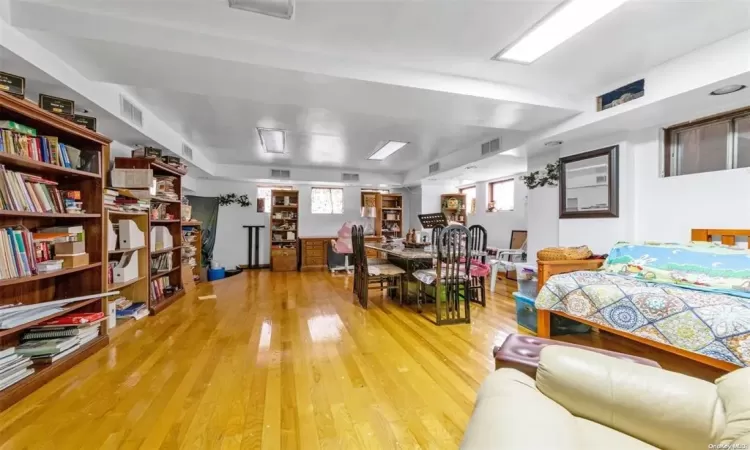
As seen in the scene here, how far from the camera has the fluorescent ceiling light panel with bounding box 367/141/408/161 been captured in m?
5.07

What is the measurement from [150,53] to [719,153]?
4509mm

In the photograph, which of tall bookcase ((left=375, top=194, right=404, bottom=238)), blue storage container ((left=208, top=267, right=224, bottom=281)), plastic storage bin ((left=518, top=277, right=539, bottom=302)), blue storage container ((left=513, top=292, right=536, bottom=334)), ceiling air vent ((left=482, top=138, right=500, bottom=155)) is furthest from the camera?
tall bookcase ((left=375, top=194, right=404, bottom=238))

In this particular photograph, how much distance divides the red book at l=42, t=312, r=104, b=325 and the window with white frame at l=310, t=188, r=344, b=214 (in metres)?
5.56

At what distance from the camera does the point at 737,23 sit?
2020 mm

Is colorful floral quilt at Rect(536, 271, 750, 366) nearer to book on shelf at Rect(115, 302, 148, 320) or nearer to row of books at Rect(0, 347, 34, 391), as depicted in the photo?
row of books at Rect(0, 347, 34, 391)

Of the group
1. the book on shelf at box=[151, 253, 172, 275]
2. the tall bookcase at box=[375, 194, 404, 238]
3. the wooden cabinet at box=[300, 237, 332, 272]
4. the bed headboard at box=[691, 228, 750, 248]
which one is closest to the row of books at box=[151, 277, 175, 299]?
the book on shelf at box=[151, 253, 172, 275]

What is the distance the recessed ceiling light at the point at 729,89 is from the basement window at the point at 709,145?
360 millimetres

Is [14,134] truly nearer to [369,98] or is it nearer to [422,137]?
[369,98]

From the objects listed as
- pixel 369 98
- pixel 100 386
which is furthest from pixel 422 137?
pixel 100 386

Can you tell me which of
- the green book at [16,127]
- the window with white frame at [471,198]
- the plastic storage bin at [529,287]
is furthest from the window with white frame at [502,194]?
the green book at [16,127]

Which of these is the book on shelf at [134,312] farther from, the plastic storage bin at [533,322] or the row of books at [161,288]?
the plastic storage bin at [533,322]

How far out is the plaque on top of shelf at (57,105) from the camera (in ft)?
7.30

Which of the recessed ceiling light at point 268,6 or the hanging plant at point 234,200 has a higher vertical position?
the recessed ceiling light at point 268,6

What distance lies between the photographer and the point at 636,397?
3.25 ft
